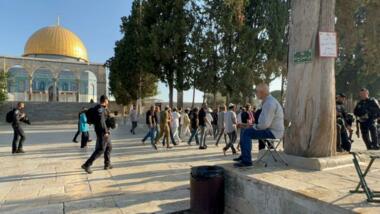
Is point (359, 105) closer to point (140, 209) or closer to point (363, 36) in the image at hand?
point (140, 209)

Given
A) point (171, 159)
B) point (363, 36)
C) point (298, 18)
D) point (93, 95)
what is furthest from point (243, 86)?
point (93, 95)

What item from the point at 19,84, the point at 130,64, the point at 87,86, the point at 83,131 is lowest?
the point at 83,131

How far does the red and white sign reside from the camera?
527 cm

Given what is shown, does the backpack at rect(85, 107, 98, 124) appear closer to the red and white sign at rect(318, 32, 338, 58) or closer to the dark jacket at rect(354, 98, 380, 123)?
the red and white sign at rect(318, 32, 338, 58)

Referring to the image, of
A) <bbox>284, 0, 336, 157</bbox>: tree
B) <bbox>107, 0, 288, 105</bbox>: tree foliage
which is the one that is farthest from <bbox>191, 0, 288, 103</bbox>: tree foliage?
<bbox>284, 0, 336, 157</bbox>: tree

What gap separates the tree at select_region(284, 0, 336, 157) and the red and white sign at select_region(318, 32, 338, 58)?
87 mm

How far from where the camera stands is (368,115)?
326 inches

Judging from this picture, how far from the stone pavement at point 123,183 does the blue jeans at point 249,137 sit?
11.1 inches

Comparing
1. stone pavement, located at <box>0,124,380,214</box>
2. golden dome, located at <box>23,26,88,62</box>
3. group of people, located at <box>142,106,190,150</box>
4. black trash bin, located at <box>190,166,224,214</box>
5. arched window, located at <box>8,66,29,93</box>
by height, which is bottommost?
stone pavement, located at <box>0,124,380,214</box>

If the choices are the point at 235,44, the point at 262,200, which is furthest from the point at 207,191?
the point at 235,44

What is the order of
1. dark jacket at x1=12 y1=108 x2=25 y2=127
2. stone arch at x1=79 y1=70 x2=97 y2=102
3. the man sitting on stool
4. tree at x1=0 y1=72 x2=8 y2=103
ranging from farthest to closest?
1. stone arch at x1=79 y1=70 x2=97 y2=102
2. tree at x1=0 y1=72 x2=8 y2=103
3. dark jacket at x1=12 y1=108 x2=25 y2=127
4. the man sitting on stool

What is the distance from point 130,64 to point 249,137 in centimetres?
2287

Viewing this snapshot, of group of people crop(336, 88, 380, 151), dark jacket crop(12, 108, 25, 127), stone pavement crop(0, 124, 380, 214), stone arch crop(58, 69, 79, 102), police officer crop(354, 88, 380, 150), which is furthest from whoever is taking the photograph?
stone arch crop(58, 69, 79, 102)

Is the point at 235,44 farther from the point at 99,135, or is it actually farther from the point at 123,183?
the point at 123,183
